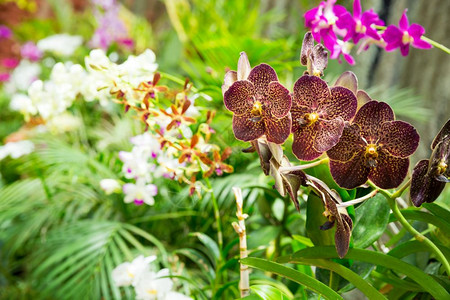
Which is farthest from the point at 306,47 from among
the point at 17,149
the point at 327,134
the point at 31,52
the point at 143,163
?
the point at 31,52

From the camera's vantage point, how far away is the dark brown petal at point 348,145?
43 cm

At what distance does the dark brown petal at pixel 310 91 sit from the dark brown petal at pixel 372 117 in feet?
0.12

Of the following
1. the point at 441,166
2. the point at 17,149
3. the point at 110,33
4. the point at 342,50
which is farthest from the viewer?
the point at 110,33

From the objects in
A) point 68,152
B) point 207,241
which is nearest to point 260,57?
point 68,152

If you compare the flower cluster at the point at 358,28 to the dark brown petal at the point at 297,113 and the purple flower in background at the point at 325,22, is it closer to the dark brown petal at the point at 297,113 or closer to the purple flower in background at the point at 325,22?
the purple flower in background at the point at 325,22

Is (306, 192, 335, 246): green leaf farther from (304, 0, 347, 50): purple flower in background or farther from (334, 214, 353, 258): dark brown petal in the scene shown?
(304, 0, 347, 50): purple flower in background

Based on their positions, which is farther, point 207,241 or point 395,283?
point 207,241

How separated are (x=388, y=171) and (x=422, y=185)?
0.04 m

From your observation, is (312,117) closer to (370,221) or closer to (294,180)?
(294,180)

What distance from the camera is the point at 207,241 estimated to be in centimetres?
71

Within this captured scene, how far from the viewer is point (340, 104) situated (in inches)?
17.1

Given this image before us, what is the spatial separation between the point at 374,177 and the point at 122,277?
37 centimetres

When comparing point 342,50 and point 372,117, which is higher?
point 342,50

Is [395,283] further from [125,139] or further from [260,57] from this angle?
[125,139]
